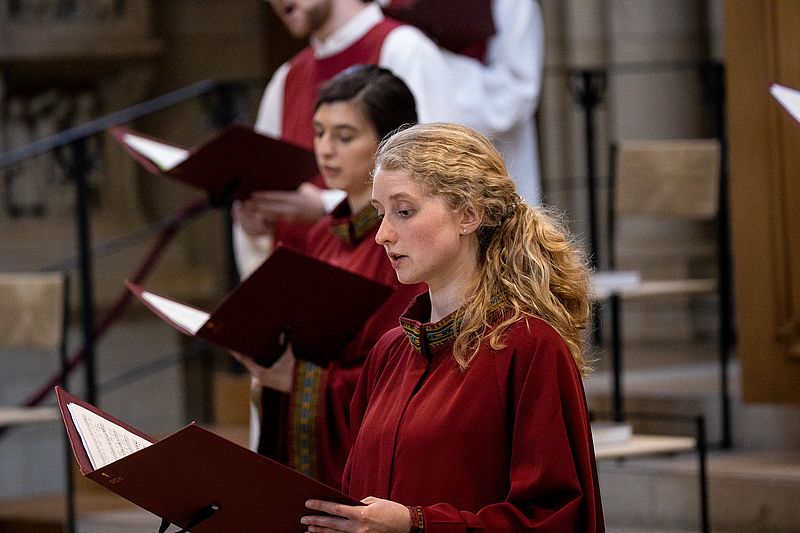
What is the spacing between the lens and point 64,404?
224cm

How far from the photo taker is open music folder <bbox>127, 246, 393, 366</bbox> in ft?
9.48

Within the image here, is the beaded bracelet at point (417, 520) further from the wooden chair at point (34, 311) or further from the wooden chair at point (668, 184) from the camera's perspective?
the wooden chair at point (34, 311)

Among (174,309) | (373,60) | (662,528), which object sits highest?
(373,60)

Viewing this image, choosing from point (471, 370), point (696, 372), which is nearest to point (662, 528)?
point (696, 372)

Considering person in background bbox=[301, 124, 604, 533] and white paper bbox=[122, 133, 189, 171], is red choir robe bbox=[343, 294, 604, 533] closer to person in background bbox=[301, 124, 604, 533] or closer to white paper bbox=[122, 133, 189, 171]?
person in background bbox=[301, 124, 604, 533]

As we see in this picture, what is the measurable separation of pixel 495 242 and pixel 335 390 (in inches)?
38.2

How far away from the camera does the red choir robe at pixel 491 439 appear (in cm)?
209

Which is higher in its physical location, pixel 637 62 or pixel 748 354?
pixel 637 62

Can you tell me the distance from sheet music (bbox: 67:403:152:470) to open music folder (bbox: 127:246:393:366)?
0.62 metres

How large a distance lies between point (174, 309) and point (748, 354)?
7.60ft

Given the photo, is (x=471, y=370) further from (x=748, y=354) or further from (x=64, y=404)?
(x=748, y=354)

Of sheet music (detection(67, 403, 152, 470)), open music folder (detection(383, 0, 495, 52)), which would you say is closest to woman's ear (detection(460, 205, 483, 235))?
sheet music (detection(67, 403, 152, 470))

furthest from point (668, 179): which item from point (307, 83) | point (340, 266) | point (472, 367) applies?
point (472, 367)

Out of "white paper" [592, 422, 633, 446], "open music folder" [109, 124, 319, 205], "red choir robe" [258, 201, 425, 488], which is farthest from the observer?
"white paper" [592, 422, 633, 446]
